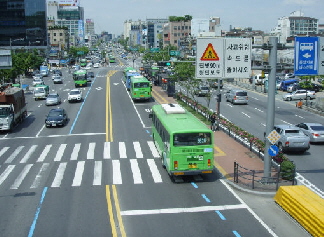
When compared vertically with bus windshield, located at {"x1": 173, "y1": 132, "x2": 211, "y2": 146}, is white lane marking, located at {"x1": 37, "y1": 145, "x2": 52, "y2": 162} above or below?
below

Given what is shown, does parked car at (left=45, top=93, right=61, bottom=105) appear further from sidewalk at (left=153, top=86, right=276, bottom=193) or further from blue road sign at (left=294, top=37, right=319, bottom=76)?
blue road sign at (left=294, top=37, right=319, bottom=76)

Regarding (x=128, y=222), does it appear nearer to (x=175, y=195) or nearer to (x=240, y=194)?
(x=175, y=195)

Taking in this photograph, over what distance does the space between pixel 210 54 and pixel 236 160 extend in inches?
312

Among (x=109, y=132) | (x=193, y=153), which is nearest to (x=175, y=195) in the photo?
(x=193, y=153)

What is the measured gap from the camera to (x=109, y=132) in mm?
36219

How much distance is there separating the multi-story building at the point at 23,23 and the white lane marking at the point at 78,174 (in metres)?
124

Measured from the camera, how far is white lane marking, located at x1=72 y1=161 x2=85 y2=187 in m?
21.9

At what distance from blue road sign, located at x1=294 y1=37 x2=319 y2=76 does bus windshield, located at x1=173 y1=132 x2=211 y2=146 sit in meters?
5.93

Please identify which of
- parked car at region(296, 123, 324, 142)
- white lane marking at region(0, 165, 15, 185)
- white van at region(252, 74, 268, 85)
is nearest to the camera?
white lane marking at region(0, 165, 15, 185)

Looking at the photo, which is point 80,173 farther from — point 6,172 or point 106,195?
point 6,172

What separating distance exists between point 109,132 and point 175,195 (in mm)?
17637

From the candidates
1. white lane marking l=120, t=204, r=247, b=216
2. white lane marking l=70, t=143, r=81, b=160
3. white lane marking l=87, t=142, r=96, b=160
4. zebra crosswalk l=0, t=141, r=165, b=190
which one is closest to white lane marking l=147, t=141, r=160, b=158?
zebra crosswalk l=0, t=141, r=165, b=190

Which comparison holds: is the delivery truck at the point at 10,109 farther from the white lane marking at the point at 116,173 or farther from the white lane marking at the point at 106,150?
the white lane marking at the point at 116,173

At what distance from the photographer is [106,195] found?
19781 millimetres
